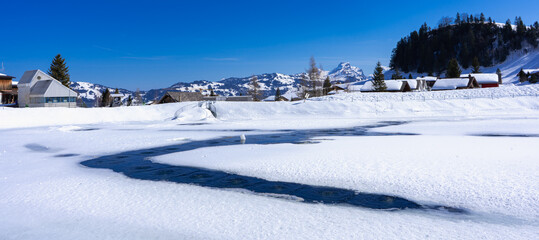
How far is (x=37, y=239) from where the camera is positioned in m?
6.16

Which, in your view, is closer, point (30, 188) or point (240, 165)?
point (30, 188)

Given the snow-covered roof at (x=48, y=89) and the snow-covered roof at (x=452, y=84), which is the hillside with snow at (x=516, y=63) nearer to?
the snow-covered roof at (x=452, y=84)

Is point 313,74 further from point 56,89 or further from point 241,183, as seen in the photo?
point 241,183

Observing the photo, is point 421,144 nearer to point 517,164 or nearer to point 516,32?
point 517,164

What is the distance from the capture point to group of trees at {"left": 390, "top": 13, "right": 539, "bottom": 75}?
16525 cm

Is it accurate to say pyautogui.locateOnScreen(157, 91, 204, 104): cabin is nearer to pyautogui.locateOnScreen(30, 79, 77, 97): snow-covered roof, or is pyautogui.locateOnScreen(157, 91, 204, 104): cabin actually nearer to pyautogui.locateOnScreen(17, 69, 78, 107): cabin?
pyautogui.locateOnScreen(17, 69, 78, 107): cabin

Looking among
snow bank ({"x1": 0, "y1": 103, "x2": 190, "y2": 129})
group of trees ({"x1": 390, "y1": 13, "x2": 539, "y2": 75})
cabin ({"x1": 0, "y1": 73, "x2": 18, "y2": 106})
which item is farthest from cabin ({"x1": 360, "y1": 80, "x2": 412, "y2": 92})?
group of trees ({"x1": 390, "y1": 13, "x2": 539, "y2": 75})

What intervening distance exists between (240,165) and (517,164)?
9.17m

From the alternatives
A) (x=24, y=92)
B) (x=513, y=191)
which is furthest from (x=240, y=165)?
(x=24, y=92)

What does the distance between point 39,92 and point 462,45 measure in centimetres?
18274

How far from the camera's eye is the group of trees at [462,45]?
6506 inches

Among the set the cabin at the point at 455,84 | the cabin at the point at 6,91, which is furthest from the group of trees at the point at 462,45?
the cabin at the point at 6,91

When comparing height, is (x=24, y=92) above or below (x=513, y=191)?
above

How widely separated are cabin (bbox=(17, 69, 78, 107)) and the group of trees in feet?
525
